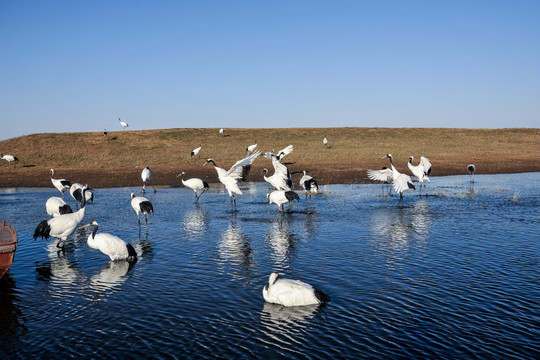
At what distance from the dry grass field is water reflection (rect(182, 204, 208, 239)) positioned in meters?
15.0

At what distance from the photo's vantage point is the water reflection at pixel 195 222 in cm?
1597

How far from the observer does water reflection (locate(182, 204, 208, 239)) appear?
1597cm

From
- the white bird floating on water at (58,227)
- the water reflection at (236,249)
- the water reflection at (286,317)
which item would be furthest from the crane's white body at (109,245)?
the water reflection at (286,317)

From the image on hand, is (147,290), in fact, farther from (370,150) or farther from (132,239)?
(370,150)

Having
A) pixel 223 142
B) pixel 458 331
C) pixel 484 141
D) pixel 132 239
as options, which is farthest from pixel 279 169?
pixel 484 141

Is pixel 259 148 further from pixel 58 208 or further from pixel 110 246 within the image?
pixel 110 246

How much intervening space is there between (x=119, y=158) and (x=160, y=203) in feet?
97.9

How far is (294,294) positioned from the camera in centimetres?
874

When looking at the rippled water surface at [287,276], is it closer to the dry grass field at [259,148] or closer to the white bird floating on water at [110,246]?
the white bird floating on water at [110,246]

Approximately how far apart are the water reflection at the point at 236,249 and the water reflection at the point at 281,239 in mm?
741

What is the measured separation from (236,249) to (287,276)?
10.3 feet

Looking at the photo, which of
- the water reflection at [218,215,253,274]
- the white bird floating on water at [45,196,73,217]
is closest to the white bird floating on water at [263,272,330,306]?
the water reflection at [218,215,253,274]

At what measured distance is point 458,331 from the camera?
7.65 m

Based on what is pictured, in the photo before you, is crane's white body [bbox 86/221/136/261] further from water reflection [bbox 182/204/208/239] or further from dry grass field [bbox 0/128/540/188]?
dry grass field [bbox 0/128/540/188]
